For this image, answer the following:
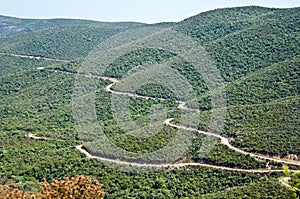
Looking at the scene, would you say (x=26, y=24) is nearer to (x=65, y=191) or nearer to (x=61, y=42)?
(x=61, y=42)

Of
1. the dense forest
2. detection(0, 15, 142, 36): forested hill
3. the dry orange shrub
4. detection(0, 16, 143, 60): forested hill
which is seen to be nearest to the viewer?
the dry orange shrub

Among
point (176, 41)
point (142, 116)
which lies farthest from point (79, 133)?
point (176, 41)

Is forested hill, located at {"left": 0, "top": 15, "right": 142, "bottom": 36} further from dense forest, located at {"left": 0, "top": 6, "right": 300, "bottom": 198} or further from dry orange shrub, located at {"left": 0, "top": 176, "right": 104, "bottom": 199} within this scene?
dry orange shrub, located at {"left": 0, "top": 176, "right": 104, "bottom": 199}

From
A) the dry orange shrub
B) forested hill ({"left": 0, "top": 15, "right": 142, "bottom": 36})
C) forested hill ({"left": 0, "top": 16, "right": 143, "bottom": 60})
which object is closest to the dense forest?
forested hill ({"left": 0, "top": 16, "right": 143, "bottom": 60})

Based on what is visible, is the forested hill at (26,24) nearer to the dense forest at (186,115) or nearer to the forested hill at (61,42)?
the forested hill at (61,42)

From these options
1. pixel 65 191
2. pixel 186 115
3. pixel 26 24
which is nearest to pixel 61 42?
pixel 186 115

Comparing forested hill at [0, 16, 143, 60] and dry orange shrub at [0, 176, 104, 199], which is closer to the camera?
dry orange shrub at [0, 176, 104, 199]

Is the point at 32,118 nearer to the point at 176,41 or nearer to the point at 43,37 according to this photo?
the point at 176,41

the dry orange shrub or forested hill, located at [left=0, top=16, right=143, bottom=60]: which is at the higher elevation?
forested hill, located at [left=0, top=16, right=143, bottom=60]

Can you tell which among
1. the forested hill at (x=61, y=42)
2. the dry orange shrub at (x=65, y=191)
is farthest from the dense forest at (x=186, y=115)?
the dry orange shrub at (x=65, y=191)
